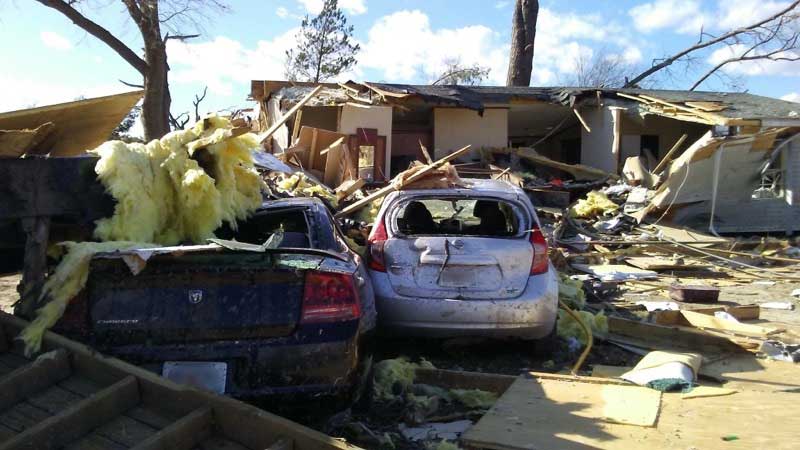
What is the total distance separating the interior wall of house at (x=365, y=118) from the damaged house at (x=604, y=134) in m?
0.02

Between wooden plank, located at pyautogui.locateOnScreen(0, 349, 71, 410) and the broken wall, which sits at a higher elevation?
the broken wall

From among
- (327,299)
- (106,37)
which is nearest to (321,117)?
(106,37)

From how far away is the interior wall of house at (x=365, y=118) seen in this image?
1652 cm

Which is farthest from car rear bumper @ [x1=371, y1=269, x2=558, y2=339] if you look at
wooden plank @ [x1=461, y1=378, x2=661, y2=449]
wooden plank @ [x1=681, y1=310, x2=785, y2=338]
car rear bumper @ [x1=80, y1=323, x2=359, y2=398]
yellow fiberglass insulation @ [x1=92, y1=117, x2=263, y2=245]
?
wooden plank @ [x1=681, y1=310, x2=785, y2=338]

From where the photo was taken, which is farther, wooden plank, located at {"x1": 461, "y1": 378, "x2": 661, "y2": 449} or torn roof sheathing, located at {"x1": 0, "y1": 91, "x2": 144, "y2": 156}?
torn roof sheathing, located at {"x1": 0, "y1": 91, "x2": 144, "y2": 156}

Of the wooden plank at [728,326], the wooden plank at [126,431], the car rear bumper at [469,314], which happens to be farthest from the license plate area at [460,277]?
the wooden plank at [126,431]

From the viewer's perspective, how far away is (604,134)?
1811 cm

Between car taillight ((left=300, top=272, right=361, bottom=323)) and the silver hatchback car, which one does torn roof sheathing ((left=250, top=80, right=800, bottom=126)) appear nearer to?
the silver hatchback car

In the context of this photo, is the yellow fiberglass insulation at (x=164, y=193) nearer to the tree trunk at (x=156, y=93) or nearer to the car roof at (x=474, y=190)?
the car roof at (x=474, y=190)

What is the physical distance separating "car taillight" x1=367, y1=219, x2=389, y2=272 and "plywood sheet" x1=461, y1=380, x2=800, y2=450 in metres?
1.71

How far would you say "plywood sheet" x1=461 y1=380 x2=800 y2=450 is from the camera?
3467 mm

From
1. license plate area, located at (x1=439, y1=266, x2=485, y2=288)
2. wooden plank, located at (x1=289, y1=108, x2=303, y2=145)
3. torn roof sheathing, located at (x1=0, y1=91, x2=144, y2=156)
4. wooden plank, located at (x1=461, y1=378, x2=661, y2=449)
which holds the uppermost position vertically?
wooden plank, located at (x1=289, y1=108, x2=303, y2=145)

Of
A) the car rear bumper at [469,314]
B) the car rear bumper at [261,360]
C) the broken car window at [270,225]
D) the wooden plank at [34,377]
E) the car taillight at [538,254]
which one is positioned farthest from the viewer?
the car taillight at [538,254]

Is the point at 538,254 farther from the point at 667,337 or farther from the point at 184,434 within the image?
the point at 184,434
